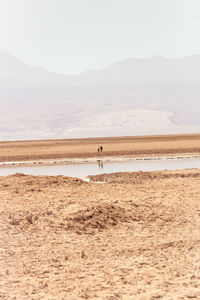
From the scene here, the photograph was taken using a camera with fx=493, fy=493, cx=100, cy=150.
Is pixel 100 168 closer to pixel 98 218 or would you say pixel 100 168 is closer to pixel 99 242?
pixel 98 218

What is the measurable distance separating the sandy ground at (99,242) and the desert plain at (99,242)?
1cm

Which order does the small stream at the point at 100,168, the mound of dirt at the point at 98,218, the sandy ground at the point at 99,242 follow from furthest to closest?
the small stream at the point at 100,168 → the mound of dirt at the point at 98,218 → the sandy ground at the point at 99,242

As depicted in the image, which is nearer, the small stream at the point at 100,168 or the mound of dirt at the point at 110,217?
the mound of dirt at the point at 110,217

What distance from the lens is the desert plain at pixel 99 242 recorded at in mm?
7402

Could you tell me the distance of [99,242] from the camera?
10.3 metres

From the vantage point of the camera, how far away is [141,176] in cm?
2255

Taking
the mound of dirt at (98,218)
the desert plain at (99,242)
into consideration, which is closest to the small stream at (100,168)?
the desert plain at (99,242)

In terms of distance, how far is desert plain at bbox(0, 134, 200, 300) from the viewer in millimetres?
7402

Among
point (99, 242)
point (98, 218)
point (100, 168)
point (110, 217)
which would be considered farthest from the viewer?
point (100, 168)

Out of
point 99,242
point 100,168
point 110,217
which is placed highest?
point 100,168

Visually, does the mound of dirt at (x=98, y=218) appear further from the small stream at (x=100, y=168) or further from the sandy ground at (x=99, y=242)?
the small stream at (x=100, y=168)

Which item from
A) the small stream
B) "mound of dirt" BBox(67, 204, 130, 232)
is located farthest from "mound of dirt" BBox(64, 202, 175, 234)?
the small stream

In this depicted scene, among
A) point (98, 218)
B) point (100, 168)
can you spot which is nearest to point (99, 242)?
point (98, 218)

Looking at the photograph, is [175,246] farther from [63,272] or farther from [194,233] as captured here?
[63,272]
